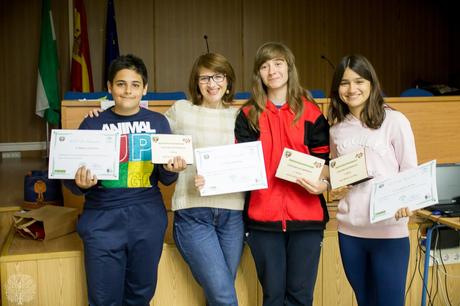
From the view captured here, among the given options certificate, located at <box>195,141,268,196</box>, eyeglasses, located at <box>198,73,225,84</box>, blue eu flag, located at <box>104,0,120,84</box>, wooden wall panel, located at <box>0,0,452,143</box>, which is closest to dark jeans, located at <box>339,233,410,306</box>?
certificate, located at <box>195,141,268,196</box>

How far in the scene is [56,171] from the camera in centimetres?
204

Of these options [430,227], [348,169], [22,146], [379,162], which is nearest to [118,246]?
[348,169]

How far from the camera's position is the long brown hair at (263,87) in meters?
2.09

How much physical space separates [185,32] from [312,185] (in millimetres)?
5655

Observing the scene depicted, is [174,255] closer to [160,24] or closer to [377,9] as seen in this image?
[160,24]

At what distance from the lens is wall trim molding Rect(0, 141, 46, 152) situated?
690 cm

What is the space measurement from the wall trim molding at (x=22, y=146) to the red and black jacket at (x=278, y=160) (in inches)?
217

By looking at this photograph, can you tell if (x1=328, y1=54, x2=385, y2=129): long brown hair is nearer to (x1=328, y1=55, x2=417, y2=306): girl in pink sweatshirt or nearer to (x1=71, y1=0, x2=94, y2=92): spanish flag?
(x1=328, y1=55, x2=417, y2=306): girl in pink sweatshirt

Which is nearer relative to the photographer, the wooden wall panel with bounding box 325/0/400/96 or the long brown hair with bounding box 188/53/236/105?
the long brown hair with bounding box 188/53/236/105

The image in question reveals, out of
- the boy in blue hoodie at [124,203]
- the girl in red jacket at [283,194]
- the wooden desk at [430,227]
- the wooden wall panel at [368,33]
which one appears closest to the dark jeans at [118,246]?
the boy in blue hoodie at [124,203]

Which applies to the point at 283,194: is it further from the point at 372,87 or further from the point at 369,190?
the point at 372,87

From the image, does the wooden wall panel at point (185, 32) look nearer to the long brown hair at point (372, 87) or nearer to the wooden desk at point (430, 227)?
the wooden desk at point (430, 227)

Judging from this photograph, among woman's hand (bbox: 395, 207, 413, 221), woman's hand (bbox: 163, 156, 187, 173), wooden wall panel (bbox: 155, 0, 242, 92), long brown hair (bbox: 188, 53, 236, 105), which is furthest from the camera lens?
wooden wall panel (bbox: 155, 0, 242, 92)

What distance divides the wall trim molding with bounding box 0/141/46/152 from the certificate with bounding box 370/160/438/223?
5951 millimetres
